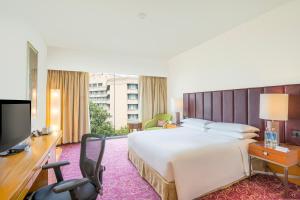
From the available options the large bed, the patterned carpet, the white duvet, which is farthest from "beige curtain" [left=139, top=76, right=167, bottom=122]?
the white duvet

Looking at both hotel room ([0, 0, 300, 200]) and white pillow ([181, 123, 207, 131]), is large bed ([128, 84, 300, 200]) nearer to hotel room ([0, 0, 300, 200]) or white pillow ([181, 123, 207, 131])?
hotel room ([0, 0, 300, 200])

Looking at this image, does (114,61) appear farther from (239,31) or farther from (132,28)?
(239,31)

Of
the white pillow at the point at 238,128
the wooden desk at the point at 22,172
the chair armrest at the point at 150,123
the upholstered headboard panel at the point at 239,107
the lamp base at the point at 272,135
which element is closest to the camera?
the wooden desk at the point at 22,172

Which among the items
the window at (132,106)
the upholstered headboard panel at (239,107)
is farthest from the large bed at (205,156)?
the window at (132,106)

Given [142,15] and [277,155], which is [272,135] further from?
[142,15]

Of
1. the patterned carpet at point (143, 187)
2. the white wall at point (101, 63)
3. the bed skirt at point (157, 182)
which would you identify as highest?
the white wall at point (101, 63)

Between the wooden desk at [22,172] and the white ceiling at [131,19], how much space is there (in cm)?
208

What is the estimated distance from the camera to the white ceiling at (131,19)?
2.44 m

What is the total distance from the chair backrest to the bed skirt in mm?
777

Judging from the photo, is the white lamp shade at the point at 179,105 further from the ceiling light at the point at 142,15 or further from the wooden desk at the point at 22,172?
the wooden desk at the point at 22,172

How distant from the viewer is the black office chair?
124 centimetres

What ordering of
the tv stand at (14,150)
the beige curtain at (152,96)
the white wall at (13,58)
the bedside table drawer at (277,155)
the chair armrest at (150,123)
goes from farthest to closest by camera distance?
the beige curtain at (152,96)
the chair armrest at (150,123)
the white wall at (13,58)
the bedside table drawer at (277,155)
the tv stand at (14,150)

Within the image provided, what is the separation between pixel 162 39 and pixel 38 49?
2.69 meters

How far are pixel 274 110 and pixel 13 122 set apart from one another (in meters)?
3.18
